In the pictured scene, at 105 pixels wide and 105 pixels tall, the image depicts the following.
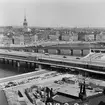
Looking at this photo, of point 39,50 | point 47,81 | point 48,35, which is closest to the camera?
point 47,81

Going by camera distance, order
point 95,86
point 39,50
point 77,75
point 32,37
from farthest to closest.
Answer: point 32,37 < point 39,50 < point 77,75 < point 95,86

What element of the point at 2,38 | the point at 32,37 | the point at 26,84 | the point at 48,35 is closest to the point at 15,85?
the point at 26,84

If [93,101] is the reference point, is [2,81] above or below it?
below

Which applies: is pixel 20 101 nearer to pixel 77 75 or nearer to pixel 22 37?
pixel 77 75

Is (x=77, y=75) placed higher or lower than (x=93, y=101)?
lower

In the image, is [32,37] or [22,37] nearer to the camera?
[22,37]

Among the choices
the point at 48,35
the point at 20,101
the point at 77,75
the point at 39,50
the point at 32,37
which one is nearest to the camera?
the point at 20,101

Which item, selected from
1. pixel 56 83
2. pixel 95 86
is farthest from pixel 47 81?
pixel 95 86

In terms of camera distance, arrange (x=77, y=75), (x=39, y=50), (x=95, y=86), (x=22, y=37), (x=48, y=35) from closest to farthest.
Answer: (x=95, y=86) < (x=77, y=75) < (x=39, y=50) < (x=22, y=37) < (x=48, y=35)

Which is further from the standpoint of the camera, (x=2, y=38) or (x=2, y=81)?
(x=2, y=38)

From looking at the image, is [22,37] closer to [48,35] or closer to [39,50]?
[39,50]
